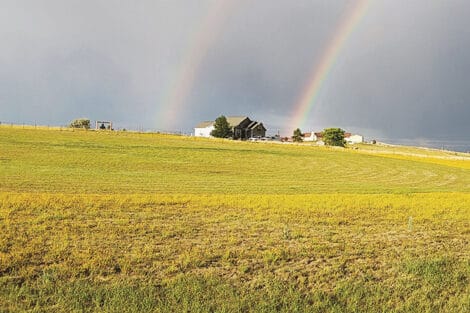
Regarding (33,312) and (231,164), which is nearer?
(33,312)

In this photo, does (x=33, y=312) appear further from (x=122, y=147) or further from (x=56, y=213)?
(x=122, y=147)

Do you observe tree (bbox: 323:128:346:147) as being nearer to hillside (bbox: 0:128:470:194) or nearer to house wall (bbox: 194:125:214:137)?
house wall (bbox: 194:125:214:137)

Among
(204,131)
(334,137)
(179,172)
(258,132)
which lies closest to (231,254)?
(179,172)

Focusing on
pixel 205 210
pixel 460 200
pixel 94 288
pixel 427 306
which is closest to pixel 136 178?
pixel 205 210

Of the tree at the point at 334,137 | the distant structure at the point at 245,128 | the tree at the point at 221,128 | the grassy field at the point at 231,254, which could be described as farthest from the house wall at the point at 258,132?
the grassy field at the point at 231,254

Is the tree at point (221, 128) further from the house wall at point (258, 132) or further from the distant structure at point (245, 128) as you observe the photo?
the house wall at point (258, 132)

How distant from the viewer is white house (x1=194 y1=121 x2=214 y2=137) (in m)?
146

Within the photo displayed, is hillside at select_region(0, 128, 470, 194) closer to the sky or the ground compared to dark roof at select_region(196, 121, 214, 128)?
closer to the ground

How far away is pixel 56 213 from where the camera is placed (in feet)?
50.3

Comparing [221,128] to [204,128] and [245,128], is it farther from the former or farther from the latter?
[204,128]

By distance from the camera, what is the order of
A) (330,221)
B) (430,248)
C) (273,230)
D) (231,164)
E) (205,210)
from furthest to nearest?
(231,164) → (205,210) → (330,221) → (273,230) → (430,248)

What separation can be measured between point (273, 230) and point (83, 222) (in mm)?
6123

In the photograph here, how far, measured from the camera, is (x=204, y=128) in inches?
5842

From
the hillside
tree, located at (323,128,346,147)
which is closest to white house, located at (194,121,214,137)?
tree, located at (323,128,346,147)
